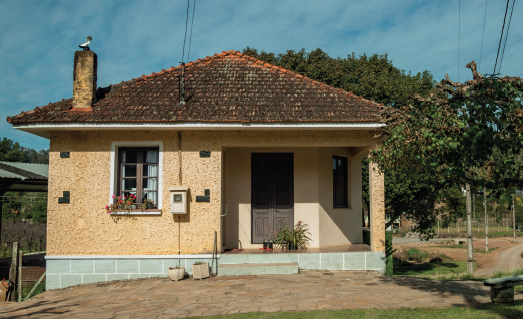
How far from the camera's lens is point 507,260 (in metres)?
31.3

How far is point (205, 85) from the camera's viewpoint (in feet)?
36.2

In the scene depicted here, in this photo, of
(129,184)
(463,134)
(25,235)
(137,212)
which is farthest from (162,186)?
(25,235)

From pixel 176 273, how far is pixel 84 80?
5431 millimetres

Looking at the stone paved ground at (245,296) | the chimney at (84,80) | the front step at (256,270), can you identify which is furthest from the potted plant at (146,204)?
the chimney at (84,80)

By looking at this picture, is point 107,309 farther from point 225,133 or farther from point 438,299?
point 438,299

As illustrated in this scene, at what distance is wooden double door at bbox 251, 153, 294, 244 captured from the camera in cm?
1161

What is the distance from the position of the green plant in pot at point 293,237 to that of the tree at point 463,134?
15.2 feet

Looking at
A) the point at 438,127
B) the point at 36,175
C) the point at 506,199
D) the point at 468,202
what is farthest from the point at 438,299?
the point at 36,175

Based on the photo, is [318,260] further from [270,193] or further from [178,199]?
[178,199]

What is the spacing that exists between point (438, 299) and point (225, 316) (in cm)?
373

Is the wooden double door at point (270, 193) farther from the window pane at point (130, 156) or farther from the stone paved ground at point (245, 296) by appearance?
the window pane at point (130, 156)

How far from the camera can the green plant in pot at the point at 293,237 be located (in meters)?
10.9

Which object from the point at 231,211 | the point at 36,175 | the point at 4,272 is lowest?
the point at 4,272

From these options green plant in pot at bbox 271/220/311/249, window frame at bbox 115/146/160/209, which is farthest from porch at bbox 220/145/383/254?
window frame at bbox 115/146/160/209
